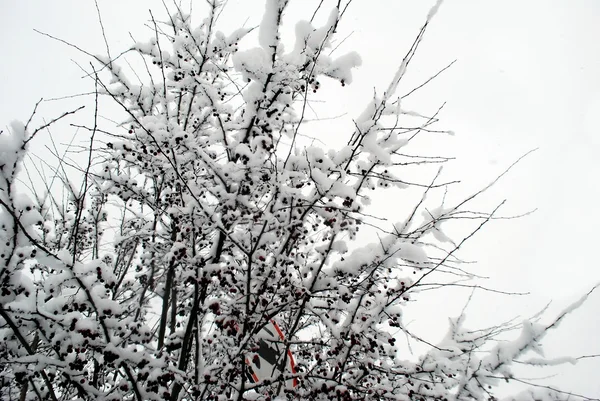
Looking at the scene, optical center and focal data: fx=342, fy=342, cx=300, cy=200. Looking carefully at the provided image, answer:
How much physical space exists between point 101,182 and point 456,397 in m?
4.52

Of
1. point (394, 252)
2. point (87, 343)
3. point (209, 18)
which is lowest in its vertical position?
point (87, 343)

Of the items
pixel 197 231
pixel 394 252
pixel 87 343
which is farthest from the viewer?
pixel 197 231

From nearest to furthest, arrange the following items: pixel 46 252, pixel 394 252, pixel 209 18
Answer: pixel 46 252 < pixel 394 252 < pixel 209 18

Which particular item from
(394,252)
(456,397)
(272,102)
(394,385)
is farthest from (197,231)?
(456,397)

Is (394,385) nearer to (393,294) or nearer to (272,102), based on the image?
(393,294)

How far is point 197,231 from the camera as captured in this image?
3082 mm

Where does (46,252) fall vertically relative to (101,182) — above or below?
below

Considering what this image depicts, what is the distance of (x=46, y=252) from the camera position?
221cm

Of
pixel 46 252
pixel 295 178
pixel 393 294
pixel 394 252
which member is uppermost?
pixel 295 178

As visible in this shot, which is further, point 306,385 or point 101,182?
point 101,182

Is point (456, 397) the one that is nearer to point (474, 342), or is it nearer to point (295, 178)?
point (474, 342)

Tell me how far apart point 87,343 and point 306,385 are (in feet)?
6.23

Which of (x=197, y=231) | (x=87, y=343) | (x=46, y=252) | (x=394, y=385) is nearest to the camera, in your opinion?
(x=46, y=252)

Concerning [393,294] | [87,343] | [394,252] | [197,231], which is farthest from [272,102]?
[87,343]
